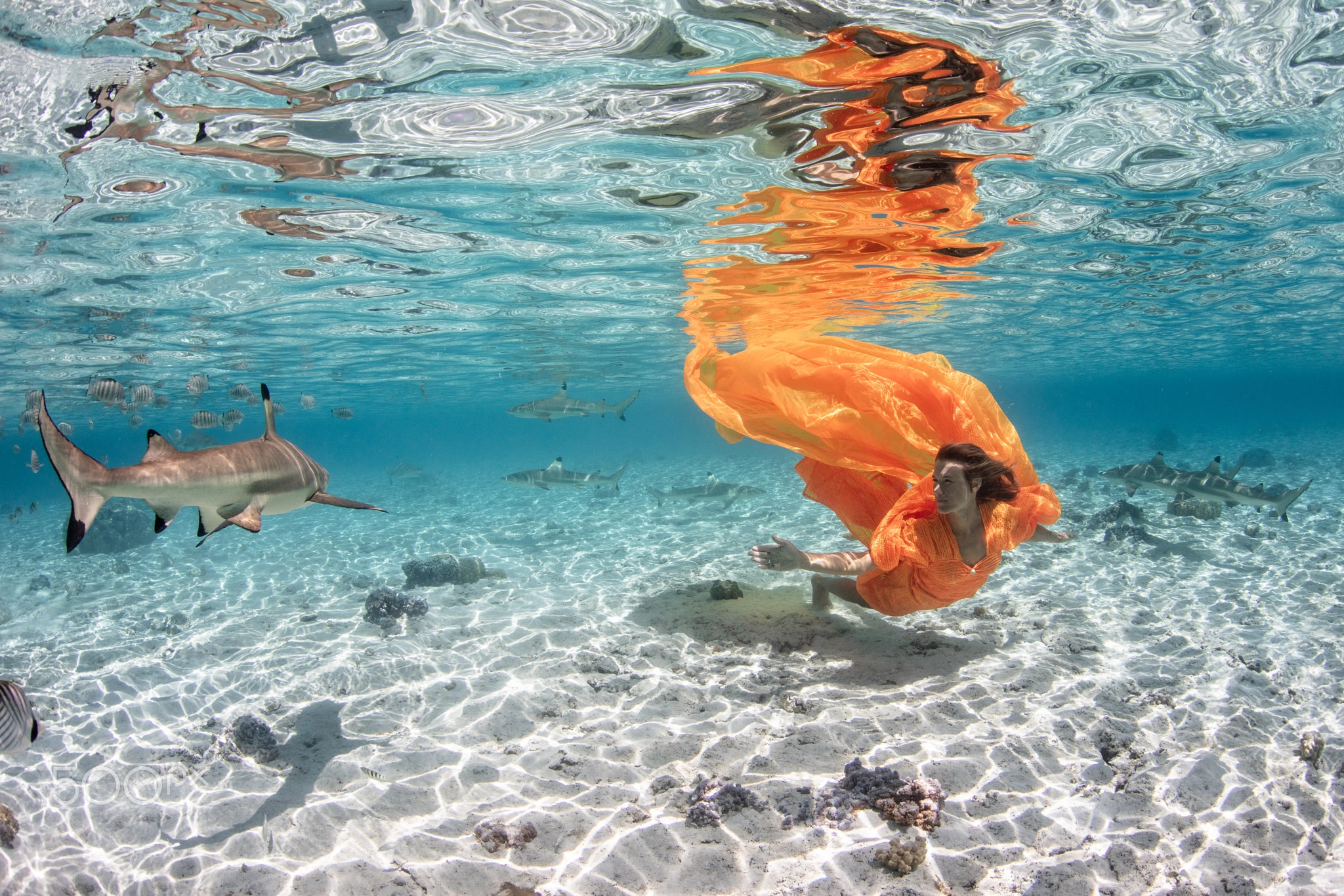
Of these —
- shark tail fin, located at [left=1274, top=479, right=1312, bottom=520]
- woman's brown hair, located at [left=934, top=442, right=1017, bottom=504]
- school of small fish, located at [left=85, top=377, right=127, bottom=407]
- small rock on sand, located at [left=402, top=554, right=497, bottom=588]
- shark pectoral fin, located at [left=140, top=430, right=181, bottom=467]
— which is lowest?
small rock on sand, located at [left=402, top=554, right=497, bottom=588]

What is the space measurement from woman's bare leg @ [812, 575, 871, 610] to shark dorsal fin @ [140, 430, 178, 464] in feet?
22.1

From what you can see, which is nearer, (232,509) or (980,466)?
(232,509)

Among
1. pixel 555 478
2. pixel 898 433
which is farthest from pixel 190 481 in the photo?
pixel 555 478

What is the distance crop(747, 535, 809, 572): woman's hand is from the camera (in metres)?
6.84

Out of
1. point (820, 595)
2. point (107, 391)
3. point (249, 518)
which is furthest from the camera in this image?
point (107, 391)

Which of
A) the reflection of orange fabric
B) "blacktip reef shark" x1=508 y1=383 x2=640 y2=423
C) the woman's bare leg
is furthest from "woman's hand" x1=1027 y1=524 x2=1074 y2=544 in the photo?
"blacktip reef shark" x1=508 y1=383 x2=640 y2=423

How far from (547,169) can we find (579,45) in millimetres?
2978

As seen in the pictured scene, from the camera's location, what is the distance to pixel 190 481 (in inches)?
123

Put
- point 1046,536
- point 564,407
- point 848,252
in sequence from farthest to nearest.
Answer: point 564,407 < point 848,252 < point 1046,536

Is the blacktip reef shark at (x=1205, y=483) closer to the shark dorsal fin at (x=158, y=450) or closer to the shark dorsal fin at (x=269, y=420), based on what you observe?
the shark dorsal fin at (x=269, y=420)

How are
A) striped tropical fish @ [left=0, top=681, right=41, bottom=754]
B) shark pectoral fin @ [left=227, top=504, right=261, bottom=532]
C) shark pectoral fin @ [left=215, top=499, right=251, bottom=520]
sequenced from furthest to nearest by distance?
shark pectoral fin @ [left=215, top=499, right=251, bottom=520], shark pectoral fin @ [left=227, top=504, right=261, bottom=532], striped tropical fish @ [left=0, top=681, right=41, bottom=754]

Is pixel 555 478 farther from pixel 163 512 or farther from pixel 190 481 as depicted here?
pixel 190 481

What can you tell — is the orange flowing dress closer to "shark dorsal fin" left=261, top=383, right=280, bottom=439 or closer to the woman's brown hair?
the woman's brown hair

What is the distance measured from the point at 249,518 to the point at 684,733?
4.66m
